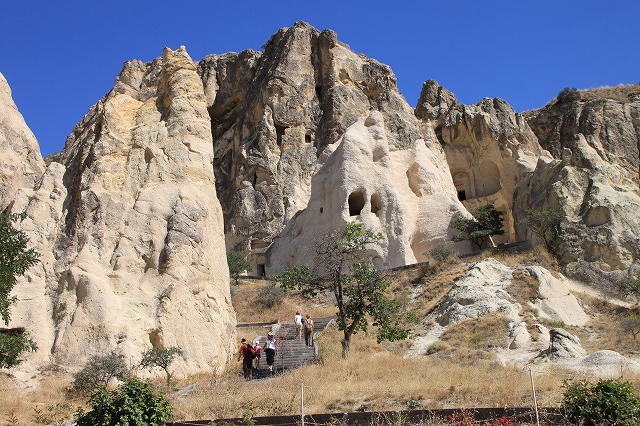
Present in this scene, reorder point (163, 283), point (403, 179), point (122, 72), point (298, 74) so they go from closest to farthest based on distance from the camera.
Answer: point (163, 283) < point (122, 72) < point (403, 179) < point (298, 74)

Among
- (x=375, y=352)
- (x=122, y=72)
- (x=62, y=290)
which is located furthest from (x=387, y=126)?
(x=62, y=290)

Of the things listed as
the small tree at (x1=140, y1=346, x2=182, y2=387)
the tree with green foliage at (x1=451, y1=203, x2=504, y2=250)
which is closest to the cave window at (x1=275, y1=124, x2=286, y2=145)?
the tree with green foliage at (x1=451, y1=203, x2=504, y2=250)

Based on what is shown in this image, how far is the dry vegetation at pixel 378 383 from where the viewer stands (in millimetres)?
12336

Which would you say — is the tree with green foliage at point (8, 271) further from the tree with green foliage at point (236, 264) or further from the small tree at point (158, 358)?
the tree with green foliage at point (236, 264)

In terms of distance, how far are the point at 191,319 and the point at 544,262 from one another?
603 inches

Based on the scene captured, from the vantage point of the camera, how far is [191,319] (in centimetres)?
1875

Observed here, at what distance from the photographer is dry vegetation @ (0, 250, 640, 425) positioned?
12.3m

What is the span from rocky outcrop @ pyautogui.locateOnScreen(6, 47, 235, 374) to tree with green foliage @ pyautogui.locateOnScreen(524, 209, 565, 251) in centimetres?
1426

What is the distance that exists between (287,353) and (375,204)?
15826mm

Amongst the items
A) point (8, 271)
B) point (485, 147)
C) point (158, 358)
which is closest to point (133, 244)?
point (158, 358)

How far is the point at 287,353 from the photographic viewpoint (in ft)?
67.2

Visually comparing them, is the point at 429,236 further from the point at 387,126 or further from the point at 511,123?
the point at 511,123

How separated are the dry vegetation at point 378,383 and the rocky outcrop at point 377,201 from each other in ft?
30.6

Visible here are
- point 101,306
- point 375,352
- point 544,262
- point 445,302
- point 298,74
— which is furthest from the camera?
point 298,74
